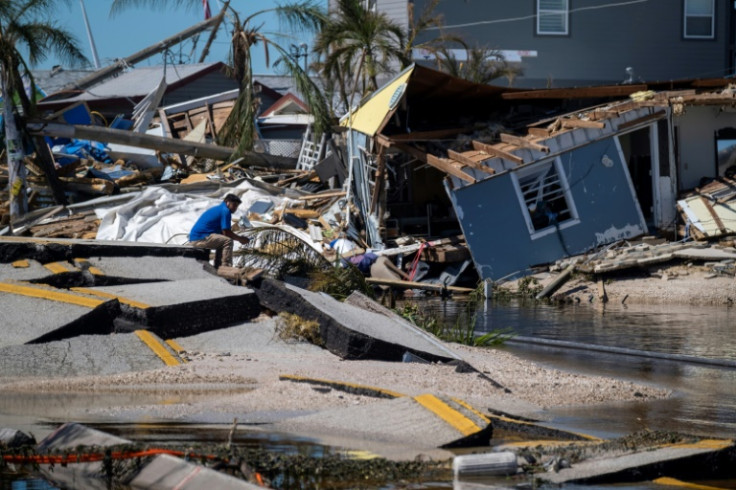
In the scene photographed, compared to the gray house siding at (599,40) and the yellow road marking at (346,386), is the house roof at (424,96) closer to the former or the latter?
the gray house siding at (599,40)

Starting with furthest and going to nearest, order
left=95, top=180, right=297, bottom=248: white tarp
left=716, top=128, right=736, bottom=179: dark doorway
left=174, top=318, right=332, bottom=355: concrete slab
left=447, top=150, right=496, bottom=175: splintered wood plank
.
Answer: left=716, top=128, right=736, bottom=179: dark doorway → left=95, top=180, right=297, bottom=248: white tarp → left=447, top=150, right=496, bottom=175: splintered wood plank → left=174, top=318, right=332, bottom=355: concrete slab

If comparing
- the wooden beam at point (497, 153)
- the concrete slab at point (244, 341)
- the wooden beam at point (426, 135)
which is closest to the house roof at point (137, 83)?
the wooden beam at point (426, 135)

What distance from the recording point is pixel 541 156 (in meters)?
20.8

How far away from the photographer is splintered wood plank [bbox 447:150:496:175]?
19.9 meters

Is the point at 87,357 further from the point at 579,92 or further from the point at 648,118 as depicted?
the point at 579,92

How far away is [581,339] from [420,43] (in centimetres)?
2026

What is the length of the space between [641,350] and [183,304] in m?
5.18

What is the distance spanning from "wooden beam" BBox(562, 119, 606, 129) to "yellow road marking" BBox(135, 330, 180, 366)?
13.1 metres

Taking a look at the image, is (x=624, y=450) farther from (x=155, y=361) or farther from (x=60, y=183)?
(x=60, y=183)

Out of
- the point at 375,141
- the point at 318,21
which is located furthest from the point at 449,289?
the point at 318,21

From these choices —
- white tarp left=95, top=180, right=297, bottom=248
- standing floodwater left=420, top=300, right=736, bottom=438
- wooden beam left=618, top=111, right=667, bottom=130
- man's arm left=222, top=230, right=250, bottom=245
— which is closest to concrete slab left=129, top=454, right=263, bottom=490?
standing floodwater left=420, top=300, right=736, bottom=438

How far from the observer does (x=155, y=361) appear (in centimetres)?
913

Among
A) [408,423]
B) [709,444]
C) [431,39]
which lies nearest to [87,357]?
[408,423]

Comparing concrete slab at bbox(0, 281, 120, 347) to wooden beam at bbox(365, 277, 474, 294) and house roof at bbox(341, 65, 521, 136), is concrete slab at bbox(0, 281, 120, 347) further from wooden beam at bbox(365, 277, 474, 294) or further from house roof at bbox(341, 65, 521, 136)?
house roof at bbox(341, 65, 521, 136)
